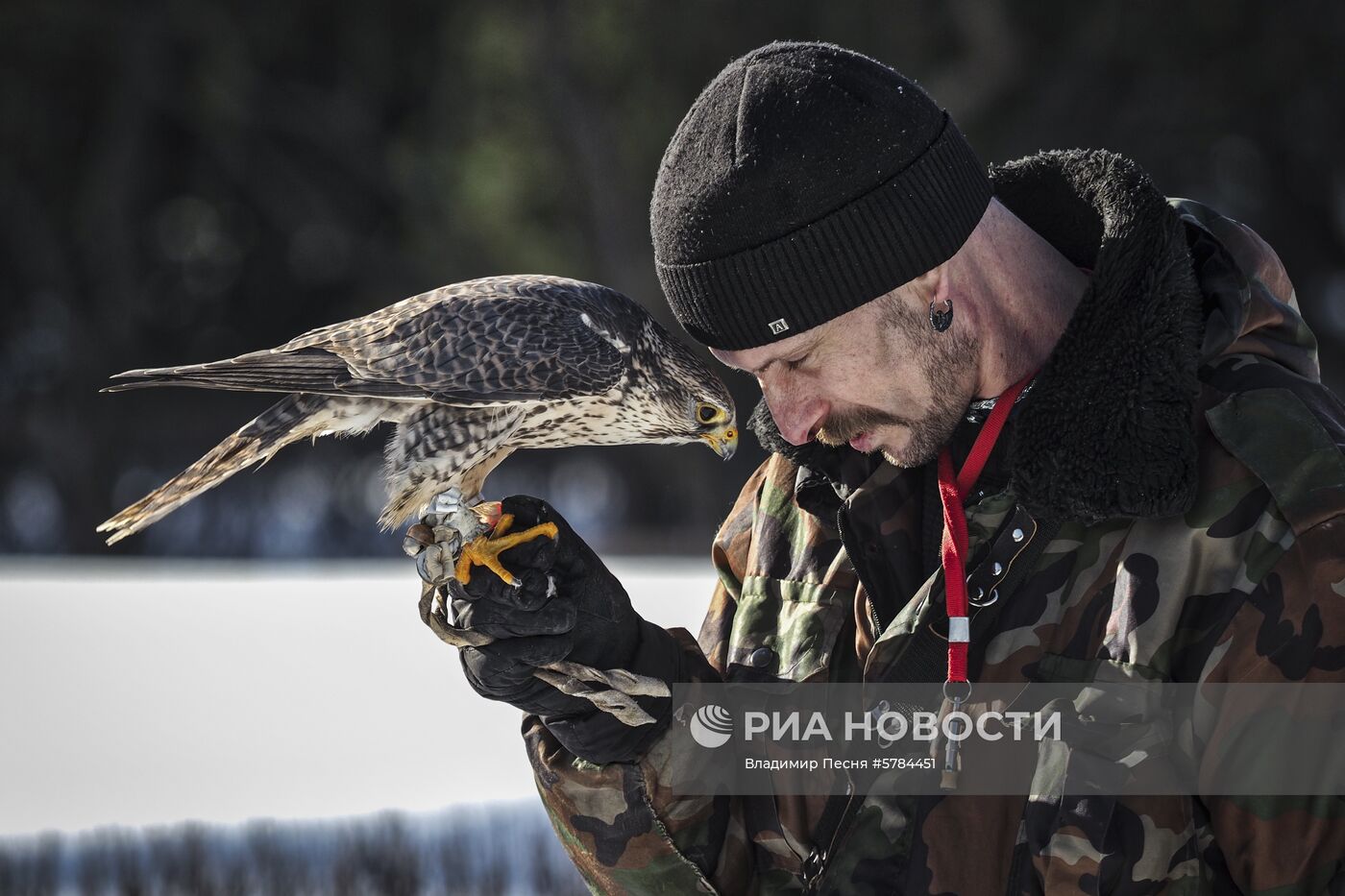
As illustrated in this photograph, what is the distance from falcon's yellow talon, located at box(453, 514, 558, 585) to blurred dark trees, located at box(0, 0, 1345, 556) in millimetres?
6797

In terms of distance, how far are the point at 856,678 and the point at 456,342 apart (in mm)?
782

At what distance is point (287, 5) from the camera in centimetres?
1034

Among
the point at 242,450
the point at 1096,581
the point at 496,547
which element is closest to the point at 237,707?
the point at 242,450

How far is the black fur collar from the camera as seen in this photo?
145 cm

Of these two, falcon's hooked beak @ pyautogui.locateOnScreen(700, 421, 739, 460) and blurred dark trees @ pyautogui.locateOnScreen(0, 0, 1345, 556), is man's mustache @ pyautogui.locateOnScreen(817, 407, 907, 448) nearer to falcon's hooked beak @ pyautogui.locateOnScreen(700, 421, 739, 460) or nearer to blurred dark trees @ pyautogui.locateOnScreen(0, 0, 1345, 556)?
falcon's hooked beak @ pyautogui.locateOnScreen(700, 421, 739, 460)

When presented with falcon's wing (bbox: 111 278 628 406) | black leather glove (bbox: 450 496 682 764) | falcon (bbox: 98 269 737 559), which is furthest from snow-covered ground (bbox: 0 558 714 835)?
black leather glove (bbox: 450 496 682 764)

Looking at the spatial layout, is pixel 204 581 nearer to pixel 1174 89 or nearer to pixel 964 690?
pixel 964 690

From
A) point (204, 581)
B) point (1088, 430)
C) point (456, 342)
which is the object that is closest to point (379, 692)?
point (204, 581)

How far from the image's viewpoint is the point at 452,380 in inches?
78.5

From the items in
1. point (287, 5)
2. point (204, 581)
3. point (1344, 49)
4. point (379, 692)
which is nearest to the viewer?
point (379, 692)

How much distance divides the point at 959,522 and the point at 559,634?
53cm

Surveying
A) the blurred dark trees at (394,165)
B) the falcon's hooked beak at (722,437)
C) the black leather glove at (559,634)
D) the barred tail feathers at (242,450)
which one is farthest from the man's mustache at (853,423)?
the blurred dark trees at (394,165)

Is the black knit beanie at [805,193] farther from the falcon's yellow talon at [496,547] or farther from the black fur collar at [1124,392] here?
the falcon's yellow talon at [496,547]

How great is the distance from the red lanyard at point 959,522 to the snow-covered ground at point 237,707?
91.9 inches
